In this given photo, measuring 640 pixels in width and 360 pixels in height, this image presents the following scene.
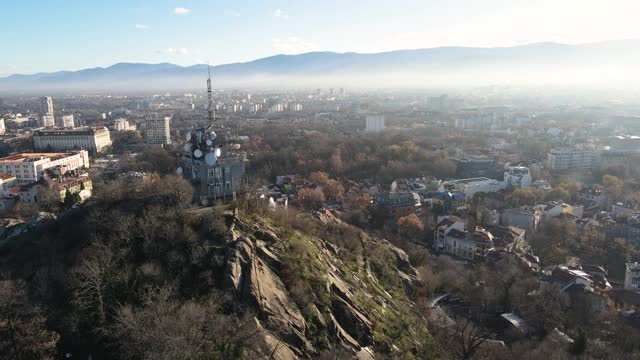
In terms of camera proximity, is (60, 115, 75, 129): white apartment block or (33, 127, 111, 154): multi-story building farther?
(60, 115, 75, 129): white apartment block

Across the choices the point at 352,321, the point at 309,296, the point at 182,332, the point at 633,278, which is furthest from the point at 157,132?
the point at 182,332

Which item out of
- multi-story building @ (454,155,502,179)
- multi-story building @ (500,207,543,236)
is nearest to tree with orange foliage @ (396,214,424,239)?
multi-story building @ (500,207,543,236)

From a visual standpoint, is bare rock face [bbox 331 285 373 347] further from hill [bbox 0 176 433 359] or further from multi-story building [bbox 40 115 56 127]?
multi-story building [bbox 40 115 56 127]

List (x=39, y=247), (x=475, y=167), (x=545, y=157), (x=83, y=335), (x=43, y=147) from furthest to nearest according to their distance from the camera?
(x=43, y=147) < (x=545, y=157) < (x=475, y=167) < (x=39, y=247) < (x=83, y=335)

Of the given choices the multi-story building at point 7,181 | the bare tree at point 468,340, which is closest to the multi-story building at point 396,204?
the bare tree at point 468,340

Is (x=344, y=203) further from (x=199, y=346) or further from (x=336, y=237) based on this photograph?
(x=199, y=346)

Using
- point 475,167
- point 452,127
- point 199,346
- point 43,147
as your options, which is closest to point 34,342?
point 199,346
